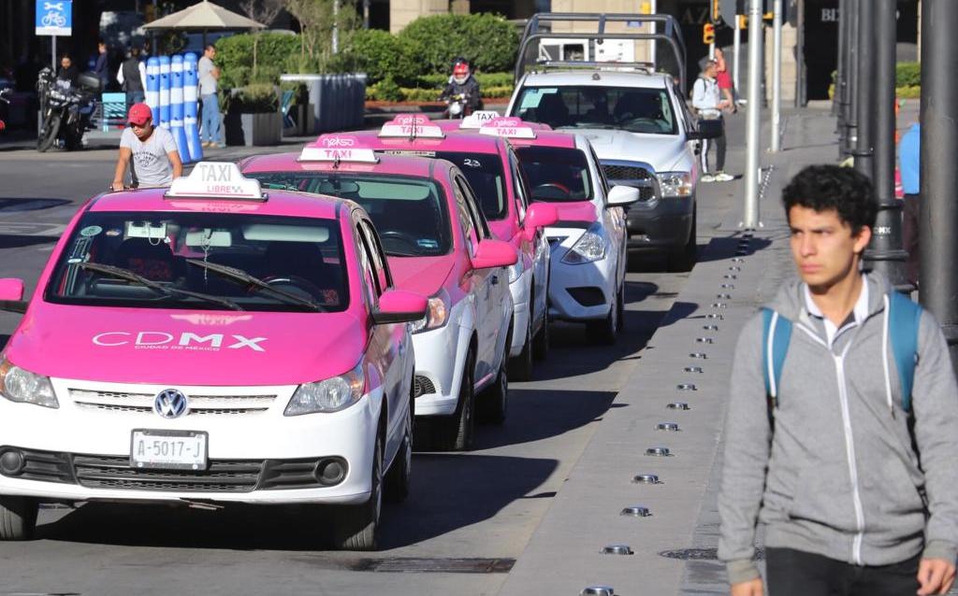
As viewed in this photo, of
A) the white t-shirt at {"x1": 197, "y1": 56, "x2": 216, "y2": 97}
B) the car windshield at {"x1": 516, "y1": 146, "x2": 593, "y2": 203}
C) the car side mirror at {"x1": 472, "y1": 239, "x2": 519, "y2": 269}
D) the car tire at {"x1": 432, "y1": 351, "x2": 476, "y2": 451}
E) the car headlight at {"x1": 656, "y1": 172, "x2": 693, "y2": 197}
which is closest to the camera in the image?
the car tire at {"x1": 432, "y1": 351, "x2": 476, "y2": 451}

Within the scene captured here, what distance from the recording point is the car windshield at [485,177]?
14500mm

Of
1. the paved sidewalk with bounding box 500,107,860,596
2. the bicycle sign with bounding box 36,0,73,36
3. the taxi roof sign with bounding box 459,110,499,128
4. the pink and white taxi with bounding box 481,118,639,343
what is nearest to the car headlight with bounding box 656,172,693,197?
the paved sidewalk with bounding box 500,107,860,596

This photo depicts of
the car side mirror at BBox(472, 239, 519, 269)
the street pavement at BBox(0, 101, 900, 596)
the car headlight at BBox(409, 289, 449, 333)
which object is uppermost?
the car side mirror at BBox(472, 239, 519, 269)

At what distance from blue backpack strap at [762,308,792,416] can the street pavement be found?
2630 millimetres

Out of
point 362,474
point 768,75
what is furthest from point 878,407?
point 768,75

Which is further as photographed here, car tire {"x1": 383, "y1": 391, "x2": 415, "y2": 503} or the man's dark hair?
car tire {"x1": 383, "y1": 391, "x2": 415, "y2": 503}

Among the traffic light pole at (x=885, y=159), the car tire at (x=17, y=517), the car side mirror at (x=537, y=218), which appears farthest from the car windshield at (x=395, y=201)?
the car tire at (x=17, y=517)

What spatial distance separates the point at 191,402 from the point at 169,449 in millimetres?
204

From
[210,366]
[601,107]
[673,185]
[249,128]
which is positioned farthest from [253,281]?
[249,128]

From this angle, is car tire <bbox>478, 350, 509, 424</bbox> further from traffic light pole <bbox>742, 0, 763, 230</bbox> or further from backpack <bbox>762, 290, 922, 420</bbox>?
traffic light pole <bbox>742, 0, 763, 230</bbox>

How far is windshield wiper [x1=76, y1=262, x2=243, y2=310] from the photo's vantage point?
9156 millimetres

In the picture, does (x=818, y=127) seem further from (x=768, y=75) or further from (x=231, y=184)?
(x=231, y=184)

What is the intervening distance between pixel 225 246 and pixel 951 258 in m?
3.37

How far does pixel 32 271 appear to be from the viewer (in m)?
19.6
